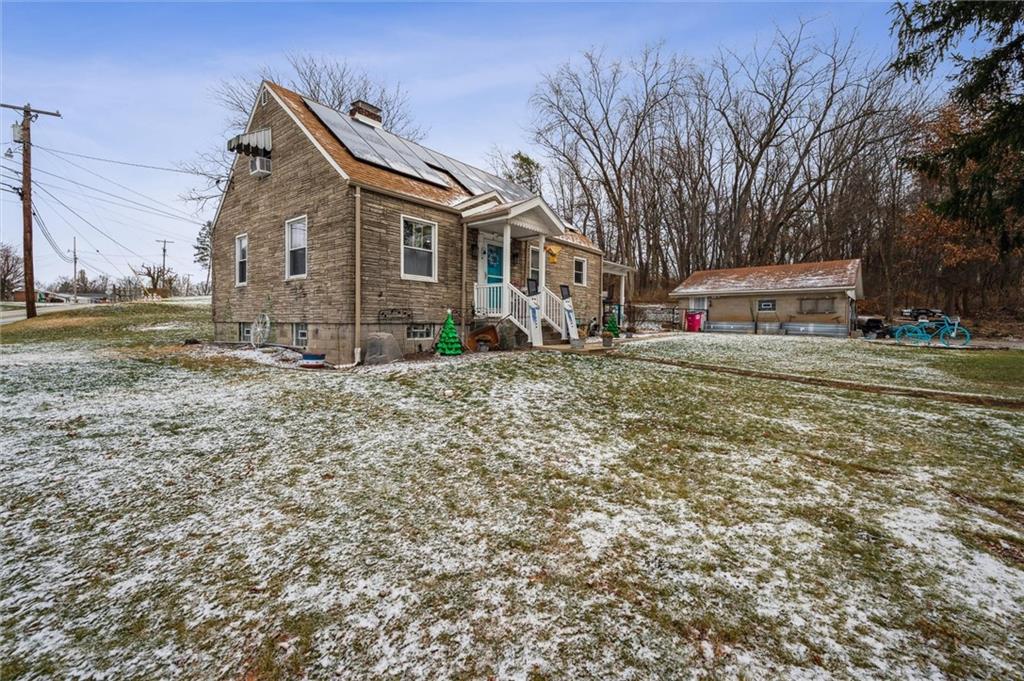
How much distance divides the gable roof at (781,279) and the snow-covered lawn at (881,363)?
7104 mm

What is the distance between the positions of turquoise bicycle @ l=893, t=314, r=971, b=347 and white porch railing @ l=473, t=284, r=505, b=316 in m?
15.8

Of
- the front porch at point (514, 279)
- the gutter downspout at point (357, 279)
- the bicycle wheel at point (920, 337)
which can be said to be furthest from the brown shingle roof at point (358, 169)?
the bicycle wheel at point (920, 337)

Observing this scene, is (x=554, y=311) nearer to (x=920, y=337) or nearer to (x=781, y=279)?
(x=920, y=337)

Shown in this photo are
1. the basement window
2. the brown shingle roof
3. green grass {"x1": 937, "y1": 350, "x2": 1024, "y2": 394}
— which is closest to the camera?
green grass {"x1": 937, "y1": 350, "x2": 1024, "y2": 394}

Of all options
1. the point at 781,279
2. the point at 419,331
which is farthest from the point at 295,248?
the point at 781,279

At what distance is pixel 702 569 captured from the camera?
220 cm

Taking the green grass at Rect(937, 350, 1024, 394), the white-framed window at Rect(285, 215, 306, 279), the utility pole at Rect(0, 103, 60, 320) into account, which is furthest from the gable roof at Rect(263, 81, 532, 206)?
the utility pole at Rect(0, 103, 60, 320)

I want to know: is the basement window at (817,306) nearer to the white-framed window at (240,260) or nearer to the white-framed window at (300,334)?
the white-framed window at (300,334)

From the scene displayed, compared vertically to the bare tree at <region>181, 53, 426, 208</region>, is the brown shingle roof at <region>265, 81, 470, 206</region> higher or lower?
lower

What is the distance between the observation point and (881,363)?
985 centimetres

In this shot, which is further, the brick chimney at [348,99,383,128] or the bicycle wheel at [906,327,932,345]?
the bicycle wheel at [906,327,932,345]

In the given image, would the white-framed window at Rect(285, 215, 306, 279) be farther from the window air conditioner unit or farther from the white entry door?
the white entry door

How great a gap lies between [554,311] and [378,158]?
596cm

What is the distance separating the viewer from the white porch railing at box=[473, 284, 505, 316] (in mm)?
11039
